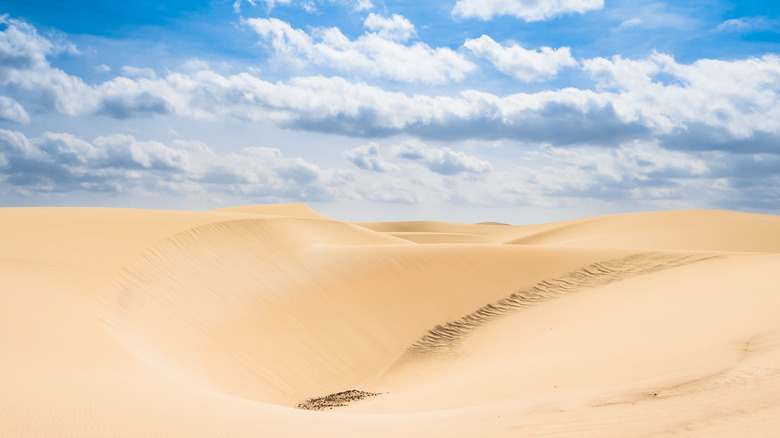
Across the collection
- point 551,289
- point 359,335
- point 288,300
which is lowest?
point 359,335

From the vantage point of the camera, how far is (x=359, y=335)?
14.7 m

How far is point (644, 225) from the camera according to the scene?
46438mm

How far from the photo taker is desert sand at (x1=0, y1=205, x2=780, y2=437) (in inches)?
205

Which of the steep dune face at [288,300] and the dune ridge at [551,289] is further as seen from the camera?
the dune ridge at [551,289]

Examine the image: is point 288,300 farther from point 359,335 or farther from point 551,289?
point 551,289

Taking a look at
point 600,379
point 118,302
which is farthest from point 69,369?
point 600,379

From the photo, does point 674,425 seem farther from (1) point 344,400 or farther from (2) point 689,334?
(1) point 344,400

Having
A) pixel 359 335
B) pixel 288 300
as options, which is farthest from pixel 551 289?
pixel 288 300

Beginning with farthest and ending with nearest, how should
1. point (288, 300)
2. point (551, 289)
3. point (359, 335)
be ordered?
1. point (551, 289)
2. point (288, 300)
3. point (359, 335)

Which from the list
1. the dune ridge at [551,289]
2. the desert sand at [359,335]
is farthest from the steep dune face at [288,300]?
the dune ridge at [551,289]

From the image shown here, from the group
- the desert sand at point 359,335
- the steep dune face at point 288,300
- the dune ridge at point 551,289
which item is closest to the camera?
the desert sand at point 359,335

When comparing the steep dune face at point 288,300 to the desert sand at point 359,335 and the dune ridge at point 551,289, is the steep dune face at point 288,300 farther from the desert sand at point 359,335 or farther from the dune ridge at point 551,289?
the dune ridge at point 551,289

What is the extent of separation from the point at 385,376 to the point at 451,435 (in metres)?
8.38

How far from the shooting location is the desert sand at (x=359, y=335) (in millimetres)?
5219
